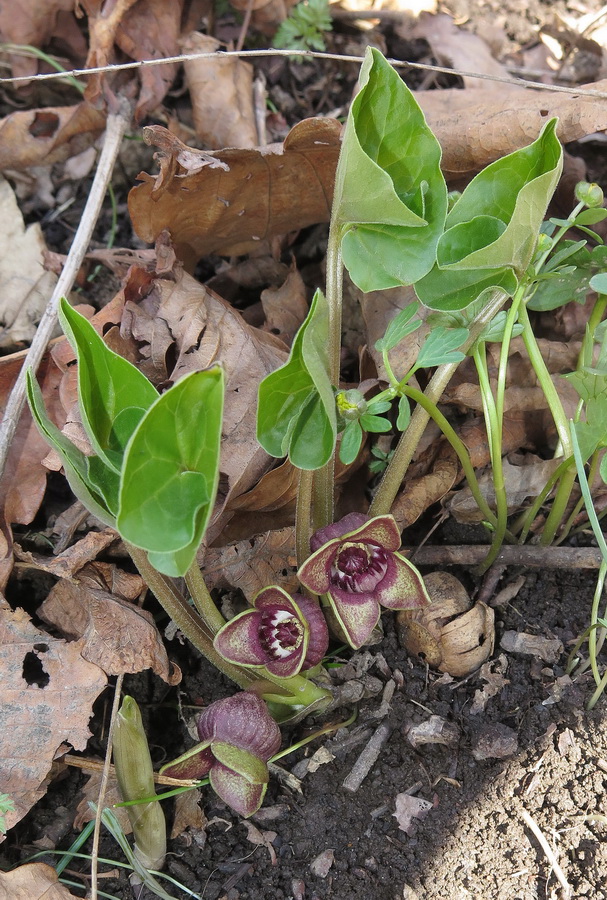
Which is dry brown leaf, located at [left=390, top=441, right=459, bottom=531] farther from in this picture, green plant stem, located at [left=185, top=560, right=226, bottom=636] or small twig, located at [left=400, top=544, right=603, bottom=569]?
green plant stem, located at [left=185, top=560, right=226, bottom=636]

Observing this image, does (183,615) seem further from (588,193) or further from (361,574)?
(588,193)

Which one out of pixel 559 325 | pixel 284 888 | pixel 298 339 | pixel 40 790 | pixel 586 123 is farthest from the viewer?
pixel 559 325

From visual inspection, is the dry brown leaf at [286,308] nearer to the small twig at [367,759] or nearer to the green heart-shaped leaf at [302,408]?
the green heart-shaped leaf at [302,408]

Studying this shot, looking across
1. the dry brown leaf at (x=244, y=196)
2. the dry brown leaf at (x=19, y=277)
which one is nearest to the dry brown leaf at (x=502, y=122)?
the dry brown leaf at (x=244, y=196)

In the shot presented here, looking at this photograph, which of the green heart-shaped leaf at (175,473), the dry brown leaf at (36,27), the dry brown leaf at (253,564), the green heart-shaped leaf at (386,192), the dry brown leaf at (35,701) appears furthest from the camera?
the dry brown leaf at (36,27)

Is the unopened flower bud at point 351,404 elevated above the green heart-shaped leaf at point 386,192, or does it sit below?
below

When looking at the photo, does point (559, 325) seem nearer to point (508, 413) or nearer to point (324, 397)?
point (508, 413)

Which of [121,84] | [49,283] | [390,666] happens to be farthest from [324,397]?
[121,84]
